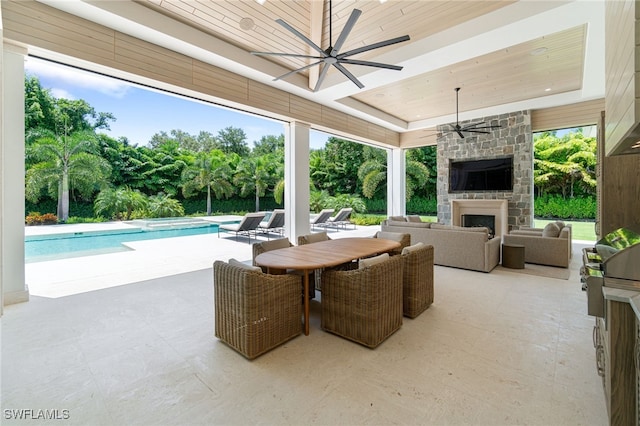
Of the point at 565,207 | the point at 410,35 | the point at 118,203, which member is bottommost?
the point at 565,207

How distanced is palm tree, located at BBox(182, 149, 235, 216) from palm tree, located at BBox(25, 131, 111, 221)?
3.04 m

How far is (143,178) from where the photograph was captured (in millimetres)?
13422

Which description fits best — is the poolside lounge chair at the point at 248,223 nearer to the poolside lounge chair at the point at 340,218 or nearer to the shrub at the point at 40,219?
the poolside lounge chair at the point at 340,218

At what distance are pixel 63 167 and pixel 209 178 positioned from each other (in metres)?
4.89

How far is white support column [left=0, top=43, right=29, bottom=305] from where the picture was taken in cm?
326

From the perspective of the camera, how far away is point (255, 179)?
12414 mm

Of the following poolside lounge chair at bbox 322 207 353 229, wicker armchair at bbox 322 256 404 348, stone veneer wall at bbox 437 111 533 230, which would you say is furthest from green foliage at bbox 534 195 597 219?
wicker armchair at bbox 322 256 404 348

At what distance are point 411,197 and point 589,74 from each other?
8139 millimetres

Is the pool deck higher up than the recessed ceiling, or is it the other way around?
the recessed ceiling

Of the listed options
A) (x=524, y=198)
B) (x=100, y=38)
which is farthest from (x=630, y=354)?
(x=524, y=198)

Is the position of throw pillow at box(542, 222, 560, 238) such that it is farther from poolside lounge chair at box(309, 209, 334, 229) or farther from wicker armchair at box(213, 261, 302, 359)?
poolside lounge chair at box(309, 209, 334, 229)

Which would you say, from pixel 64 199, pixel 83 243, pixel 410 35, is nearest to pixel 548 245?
pixel 410 35

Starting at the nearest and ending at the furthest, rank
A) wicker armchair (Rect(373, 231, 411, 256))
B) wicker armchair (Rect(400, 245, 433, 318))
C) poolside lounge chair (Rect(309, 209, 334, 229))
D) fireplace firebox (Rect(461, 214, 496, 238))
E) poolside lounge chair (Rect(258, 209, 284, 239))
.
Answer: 1. wicker armchair (Rect(400, 245, 433, 318))
2. wicker armchair (Rect(373, 231, 411, 256))
3. fireplace firebox (Rect(461, 214, 496, 238))
4. poolside lounge chair (Rect(258, 209, 284, 239))
5. poolside lounge chair (Rect(309, 209, 334, 229))

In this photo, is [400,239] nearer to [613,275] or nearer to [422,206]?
[613,275]
